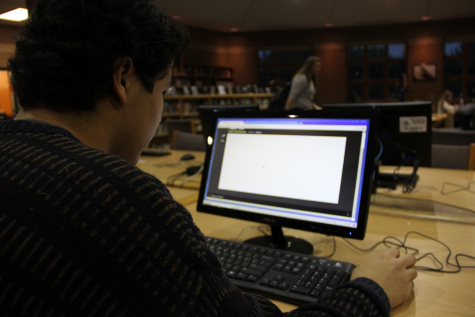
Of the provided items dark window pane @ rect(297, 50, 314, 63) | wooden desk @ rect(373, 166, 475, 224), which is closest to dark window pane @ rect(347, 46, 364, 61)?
dark window pane @ rect(297, 50, 314, 63)

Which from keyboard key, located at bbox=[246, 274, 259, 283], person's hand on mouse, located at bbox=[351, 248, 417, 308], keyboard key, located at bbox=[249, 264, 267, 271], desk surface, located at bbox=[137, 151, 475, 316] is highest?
person's hand on mouse, located at bbox=[351, 248, 417, 308]

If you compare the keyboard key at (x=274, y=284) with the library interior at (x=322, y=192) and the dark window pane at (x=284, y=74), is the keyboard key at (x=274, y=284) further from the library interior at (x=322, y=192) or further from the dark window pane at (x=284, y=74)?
the dark window pane at (x=284, y=74)

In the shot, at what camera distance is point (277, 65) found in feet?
36.3

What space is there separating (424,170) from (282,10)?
7715mm

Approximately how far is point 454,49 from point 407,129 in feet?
32.6

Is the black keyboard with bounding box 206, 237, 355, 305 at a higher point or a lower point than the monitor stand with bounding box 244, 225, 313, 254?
higher

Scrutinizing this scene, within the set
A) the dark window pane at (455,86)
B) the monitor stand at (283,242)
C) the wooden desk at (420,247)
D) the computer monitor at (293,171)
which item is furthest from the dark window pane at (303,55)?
the monitor stand at (283,242)

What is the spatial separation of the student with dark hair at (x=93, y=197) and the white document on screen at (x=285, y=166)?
14.1 inches

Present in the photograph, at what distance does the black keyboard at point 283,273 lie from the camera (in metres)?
0.82

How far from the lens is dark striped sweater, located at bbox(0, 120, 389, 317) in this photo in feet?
1.41

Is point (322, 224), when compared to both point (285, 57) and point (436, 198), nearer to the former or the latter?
point (436, 198)

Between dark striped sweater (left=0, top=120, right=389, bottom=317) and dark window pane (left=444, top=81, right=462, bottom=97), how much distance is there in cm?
1140

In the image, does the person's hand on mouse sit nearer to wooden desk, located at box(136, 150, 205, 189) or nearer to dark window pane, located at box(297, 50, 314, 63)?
wooden desk, located at box(136, 150, 205, 189)

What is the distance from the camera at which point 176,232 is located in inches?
19.0
